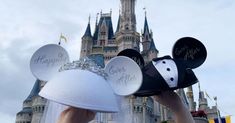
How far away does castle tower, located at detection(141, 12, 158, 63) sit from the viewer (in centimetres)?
4141

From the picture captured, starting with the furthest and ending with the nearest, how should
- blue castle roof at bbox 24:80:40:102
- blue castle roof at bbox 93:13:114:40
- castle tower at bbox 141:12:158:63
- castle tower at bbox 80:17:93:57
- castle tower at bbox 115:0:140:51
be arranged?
1. blue castle roof at bbox 93:13:114:40
2. castle tower at bbox 141:12:158:63
3. castle tower at bbox 80:17:93:57
4. blue castle roof at bbox 24:80:40:102
5. castle tower at bbox 115:0:140:51

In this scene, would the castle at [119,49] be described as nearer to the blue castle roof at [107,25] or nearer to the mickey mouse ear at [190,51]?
the blue castle roof at [107,25]

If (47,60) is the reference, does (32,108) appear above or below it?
above

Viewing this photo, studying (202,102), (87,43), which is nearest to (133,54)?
(87,43)

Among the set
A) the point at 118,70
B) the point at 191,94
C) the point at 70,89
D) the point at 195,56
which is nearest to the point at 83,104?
the point at 70,89

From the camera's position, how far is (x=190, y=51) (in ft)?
9.40

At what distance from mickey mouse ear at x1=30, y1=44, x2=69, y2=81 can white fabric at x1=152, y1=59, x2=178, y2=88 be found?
2.83ft

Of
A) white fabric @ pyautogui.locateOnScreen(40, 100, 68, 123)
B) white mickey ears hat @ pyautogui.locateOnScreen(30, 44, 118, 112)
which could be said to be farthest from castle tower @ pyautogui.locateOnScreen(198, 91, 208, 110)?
white mickey ears hat @ pyautogui.locateOnScreen(30, 44, 118, 112)

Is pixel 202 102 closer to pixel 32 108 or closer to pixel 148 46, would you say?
pixel 148 46

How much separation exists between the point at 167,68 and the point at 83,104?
924 millimetres

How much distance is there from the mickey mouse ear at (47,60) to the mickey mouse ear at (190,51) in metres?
1.09

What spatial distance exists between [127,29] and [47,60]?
3744cm

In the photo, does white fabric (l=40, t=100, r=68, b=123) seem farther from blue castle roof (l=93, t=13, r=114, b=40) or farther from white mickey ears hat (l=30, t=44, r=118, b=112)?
blue castle roof (l=93, t=13, r=114, b=40)

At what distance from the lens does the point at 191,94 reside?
142 ft
